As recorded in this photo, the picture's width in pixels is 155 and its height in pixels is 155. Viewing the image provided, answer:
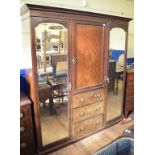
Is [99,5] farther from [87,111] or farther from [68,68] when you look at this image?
[87,111]

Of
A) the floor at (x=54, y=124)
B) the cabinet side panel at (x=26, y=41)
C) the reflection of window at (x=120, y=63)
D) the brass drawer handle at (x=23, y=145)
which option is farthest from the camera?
the reflection of window at (x=120, y=63)

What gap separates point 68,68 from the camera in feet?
6.57

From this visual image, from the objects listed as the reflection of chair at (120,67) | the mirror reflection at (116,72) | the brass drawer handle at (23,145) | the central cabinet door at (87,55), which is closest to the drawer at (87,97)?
the central cabinet door at (87,55)

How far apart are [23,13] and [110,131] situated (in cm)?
213

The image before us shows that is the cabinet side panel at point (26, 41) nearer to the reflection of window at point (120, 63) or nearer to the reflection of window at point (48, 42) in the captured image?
the reflection of window at point (48, 42)

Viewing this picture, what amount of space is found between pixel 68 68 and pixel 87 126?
96cm

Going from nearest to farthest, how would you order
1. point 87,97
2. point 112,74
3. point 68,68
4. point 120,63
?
point 68,68
point 87,97
point 112,74
point 120,63

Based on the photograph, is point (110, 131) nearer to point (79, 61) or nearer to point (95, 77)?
point (95, 77)

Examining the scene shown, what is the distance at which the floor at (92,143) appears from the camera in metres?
2.13

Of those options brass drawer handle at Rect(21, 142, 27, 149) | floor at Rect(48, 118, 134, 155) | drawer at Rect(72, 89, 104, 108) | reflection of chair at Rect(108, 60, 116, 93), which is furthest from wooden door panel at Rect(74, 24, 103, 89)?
brass drawer handle at Rect(21, 142, 27, 149)

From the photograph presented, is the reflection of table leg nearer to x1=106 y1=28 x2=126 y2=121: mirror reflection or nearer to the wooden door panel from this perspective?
the wooden door panel

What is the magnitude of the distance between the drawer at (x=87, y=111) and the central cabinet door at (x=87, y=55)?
0.30 metres

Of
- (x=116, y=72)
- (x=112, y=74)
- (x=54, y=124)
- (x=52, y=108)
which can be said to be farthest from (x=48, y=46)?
(x=116, y=72)

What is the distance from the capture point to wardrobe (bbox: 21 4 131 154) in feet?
5.87
